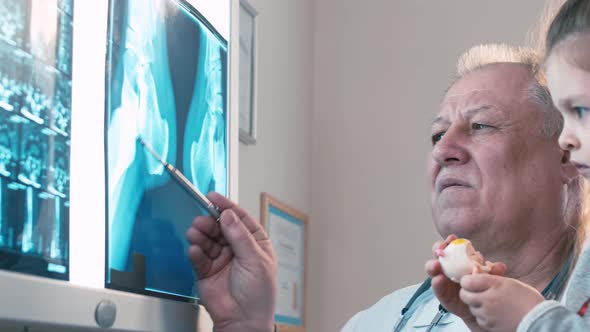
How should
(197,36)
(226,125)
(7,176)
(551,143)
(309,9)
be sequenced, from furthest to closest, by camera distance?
1. (309,9)
2. (551,143)
3. (226,125)
4. (197,36)
5. (7,176)

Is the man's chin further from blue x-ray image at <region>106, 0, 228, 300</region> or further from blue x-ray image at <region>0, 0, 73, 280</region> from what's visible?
blue x-ray image at <region>0, 0, 73, 280</region>

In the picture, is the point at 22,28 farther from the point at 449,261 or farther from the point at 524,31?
the point at 524,31

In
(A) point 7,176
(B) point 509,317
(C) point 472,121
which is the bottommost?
(B) point 509,317

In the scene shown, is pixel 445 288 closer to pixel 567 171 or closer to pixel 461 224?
pixel 461 224

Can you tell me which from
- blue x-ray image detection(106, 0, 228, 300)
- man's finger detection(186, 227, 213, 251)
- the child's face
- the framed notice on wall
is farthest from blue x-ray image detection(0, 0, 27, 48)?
the framed notice on wall

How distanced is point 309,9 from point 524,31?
2.35 ft

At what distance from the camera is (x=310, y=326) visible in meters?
2.61

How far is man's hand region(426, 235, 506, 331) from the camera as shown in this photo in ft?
3.02

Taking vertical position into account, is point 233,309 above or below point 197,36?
below

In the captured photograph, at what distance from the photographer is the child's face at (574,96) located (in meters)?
0.80

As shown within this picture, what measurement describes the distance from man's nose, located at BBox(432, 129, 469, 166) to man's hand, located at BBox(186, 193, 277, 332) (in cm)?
37

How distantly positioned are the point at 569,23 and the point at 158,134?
19.4 inches

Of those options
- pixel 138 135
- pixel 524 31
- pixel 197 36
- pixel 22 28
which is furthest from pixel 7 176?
pixel 524 31

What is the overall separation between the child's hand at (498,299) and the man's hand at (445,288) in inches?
2.7
